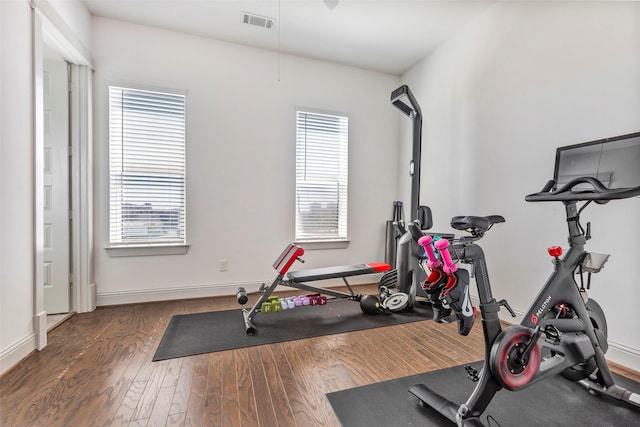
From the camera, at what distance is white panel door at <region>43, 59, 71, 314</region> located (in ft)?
8.52

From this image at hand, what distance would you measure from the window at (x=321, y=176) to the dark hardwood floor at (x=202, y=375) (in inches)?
65.1

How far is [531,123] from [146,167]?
151 inches

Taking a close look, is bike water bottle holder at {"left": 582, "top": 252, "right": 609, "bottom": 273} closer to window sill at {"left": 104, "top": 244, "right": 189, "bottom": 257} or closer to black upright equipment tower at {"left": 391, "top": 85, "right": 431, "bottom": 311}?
black upright equipment tower at {"left": 391, "top": 85, "right": 431, "bottom": 311}

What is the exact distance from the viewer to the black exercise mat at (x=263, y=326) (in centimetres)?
209

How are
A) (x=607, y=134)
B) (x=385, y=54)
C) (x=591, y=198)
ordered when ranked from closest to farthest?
(x=591, y=198) → (x=607, y=134) → (x=385, y=54)

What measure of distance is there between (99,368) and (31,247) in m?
0.99

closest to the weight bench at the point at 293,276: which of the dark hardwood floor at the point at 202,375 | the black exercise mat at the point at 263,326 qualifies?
the black exercise mat at the point at 263,326

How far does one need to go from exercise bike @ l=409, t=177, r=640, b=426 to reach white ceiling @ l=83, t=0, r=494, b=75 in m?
2.31

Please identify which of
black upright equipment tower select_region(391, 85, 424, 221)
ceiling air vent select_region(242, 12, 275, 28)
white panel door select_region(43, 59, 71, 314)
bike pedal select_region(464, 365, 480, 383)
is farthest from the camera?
black upright equipment tower select_region(391, 85, 424, 221)

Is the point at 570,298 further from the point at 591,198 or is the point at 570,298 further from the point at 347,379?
the point at 347,379

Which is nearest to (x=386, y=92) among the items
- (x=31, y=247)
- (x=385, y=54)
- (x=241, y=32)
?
(x=385, y=54)

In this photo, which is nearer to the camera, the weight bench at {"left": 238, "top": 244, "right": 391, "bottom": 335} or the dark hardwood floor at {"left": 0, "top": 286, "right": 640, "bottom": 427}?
the dark hardwood floor at {"left": 0, "top": 286, "right": 640, "bottom": 427}

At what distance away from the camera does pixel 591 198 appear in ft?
4.19

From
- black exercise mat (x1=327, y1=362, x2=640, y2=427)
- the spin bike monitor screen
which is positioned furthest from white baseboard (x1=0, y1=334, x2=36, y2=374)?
the spin bike monitor screen
